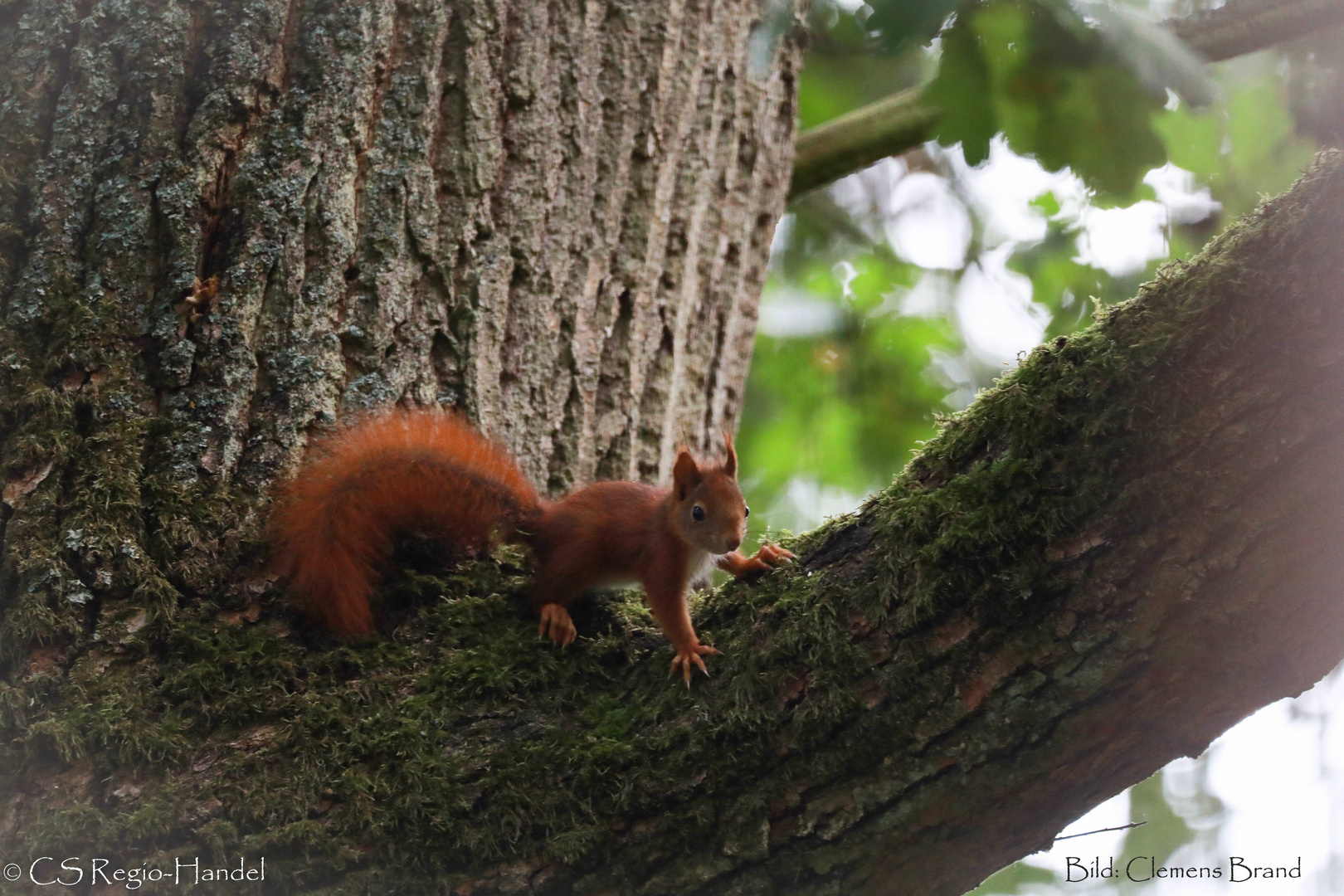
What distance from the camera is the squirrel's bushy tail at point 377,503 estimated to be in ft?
6.61

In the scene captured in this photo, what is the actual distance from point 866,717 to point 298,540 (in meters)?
1.15

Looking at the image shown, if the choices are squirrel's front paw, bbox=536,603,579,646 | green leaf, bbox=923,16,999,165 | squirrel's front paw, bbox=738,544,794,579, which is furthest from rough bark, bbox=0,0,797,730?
squirrel's front paw, bbox=738,544,794,579

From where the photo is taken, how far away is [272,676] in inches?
74.4

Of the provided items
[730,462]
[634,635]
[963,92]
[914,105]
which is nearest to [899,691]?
[634,635]

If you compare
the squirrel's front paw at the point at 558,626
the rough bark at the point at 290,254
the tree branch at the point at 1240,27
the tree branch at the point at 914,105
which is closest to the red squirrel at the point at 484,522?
the squirrel's front paw at the point at 558,626

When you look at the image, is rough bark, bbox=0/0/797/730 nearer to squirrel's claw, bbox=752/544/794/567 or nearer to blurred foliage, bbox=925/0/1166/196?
blurred foliage, bbox=925/0/1166/196

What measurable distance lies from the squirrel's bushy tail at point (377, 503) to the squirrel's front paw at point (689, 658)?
24.0 inches

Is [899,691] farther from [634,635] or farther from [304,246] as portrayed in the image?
[304,246]

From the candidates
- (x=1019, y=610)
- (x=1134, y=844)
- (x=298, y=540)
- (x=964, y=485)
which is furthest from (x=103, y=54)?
(x=1134, y=844)

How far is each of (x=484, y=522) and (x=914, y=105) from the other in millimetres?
1391

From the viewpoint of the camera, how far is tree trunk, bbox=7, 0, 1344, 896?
57.3 inches


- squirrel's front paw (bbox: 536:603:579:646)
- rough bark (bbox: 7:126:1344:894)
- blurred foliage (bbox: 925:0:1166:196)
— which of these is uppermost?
blurred foliage (bbox: 925:0:1166:196)

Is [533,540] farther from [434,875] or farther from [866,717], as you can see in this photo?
[866,717]

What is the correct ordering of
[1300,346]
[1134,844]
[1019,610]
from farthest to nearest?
[1134,844] → [1019,610] → [1300,346]
